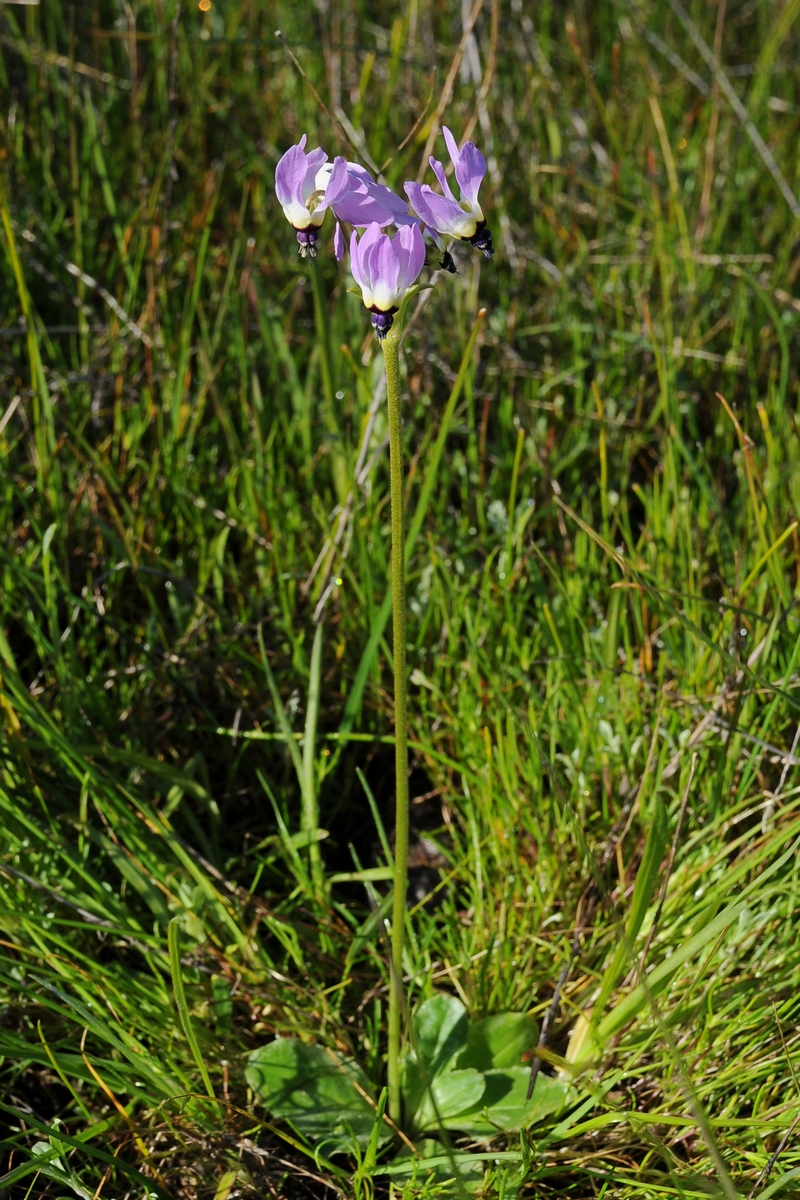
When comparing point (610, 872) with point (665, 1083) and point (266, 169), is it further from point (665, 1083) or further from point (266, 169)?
point (266, 169)

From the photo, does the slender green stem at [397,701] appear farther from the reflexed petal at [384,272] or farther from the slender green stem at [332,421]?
the slender green stem at [332,421]

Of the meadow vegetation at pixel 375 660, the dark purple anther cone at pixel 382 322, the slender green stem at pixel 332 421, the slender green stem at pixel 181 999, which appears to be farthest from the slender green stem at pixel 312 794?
the dark purple anther cone at pixel 382 322

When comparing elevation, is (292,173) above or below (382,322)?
above

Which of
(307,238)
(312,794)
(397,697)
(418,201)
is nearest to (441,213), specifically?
(418,201)

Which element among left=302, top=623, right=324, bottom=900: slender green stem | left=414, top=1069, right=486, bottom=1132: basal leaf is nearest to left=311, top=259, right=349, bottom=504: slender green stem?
left=302, top=623, right=324, bottom=900: slender green stem

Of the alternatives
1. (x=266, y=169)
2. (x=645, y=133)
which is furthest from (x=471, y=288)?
(x=645, y=133)

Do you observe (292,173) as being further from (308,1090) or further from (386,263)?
(308,1090)
